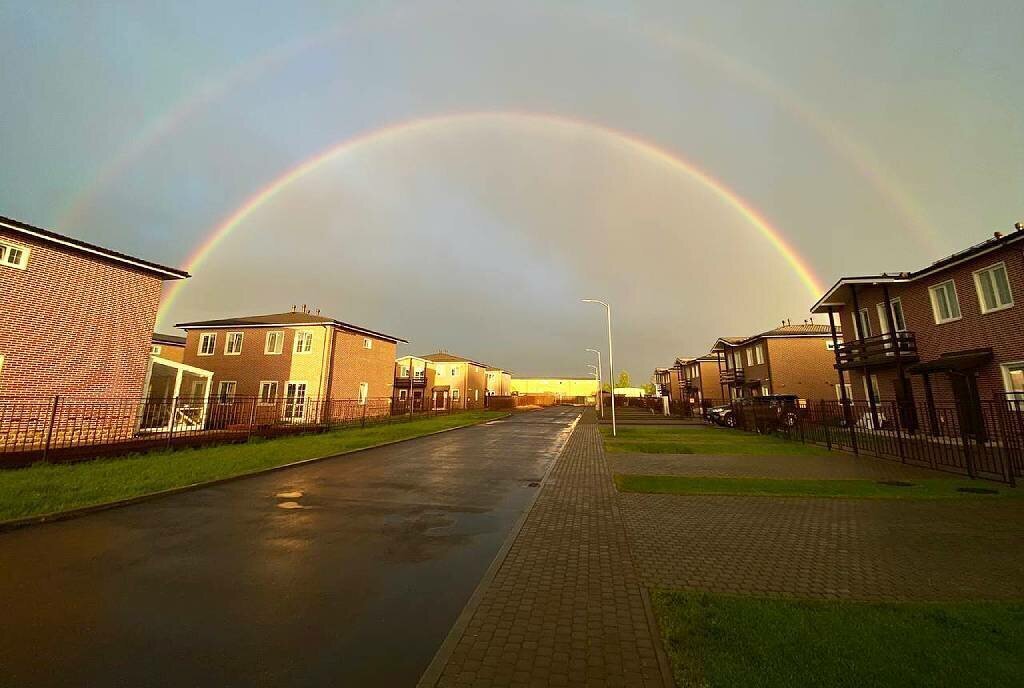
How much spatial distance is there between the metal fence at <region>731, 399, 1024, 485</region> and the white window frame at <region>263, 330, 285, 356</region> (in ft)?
110

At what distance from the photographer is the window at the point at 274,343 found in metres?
32.7

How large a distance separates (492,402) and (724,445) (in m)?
53.5

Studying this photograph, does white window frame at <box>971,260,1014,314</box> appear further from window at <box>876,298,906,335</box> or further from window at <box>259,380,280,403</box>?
window at <box>259,380,280,403</box>

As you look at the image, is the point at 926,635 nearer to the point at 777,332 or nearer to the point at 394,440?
the point at 394,440

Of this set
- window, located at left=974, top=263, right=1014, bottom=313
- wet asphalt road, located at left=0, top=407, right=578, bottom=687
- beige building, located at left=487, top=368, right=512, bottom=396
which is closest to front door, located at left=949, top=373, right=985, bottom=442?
window, located at left=974, top=263, right=1014, bottom=313

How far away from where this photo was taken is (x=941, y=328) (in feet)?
65.5

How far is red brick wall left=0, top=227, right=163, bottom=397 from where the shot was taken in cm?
1636

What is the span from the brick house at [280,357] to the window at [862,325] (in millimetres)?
33873

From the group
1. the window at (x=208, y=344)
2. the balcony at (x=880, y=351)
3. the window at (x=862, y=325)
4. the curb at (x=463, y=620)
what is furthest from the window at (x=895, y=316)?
the window at (x=208, y=344)

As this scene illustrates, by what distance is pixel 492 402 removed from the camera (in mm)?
71750

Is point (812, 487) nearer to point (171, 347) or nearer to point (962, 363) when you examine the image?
point (962, 363)

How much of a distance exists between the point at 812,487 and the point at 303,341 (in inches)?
1268

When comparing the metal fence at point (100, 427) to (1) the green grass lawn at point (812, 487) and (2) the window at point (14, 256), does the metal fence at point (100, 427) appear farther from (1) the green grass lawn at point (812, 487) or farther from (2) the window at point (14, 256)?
(1) the green grass lawn at point (812, 487)

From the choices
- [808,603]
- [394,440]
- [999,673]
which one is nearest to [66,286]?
[394,440]
